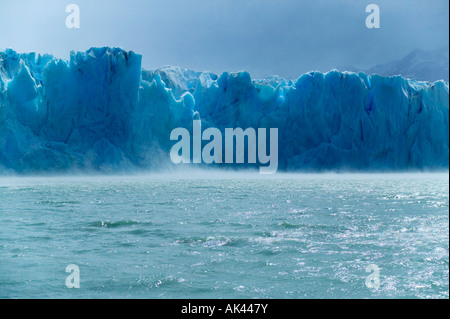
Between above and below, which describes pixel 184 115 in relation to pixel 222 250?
above

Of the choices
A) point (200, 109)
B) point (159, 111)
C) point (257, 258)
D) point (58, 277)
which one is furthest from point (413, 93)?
point (58, 277)

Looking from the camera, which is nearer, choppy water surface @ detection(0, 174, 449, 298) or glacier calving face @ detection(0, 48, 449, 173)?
choppy water surface @ detection(0, 174, 449, 298)

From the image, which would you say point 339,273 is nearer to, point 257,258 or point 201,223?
point 257,258

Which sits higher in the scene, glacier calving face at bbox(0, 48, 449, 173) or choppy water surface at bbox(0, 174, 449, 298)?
glacier calving face at bbox(0, 48, 449, 173)

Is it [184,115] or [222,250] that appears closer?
[222,250]
